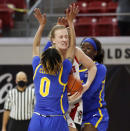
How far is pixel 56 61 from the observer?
3.79 metres

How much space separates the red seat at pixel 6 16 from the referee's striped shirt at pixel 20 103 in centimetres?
328

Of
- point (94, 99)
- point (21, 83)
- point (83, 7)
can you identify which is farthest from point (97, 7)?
point (94, 99)

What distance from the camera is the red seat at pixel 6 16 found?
10531mm

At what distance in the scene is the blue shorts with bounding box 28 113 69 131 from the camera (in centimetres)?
383

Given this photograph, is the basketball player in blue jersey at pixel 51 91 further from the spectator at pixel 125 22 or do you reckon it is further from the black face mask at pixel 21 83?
the spectator at pixel 125 22

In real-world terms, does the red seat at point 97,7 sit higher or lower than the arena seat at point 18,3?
lower

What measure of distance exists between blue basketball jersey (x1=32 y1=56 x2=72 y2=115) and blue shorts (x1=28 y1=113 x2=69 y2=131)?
0.18ft

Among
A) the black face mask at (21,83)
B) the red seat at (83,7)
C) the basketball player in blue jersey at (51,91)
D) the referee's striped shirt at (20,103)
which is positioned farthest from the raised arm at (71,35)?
the red seat at (83,7)

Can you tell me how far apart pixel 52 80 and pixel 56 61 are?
0.62 ft

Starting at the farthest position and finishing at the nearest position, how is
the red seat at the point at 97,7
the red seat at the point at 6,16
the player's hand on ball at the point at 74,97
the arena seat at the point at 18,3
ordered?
the arena seat at the point at 18,3, the red seat at the point at 97,7, the red seat at the point at 6,16, the player's hand on ball at the point at 74,97

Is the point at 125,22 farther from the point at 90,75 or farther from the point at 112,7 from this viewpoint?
the point at 90,75

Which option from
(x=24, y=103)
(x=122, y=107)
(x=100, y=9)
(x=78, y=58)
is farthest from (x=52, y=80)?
(x=100, y=9)

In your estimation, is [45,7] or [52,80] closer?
[52,80]

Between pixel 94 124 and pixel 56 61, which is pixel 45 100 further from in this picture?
pixel 94 124
